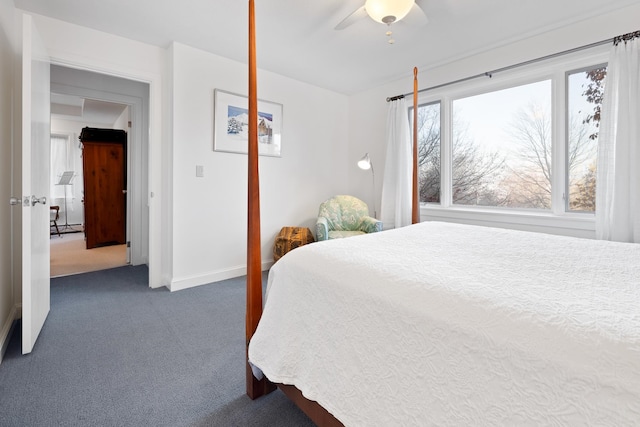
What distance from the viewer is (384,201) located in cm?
386

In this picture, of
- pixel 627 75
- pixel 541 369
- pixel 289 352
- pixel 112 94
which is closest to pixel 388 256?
pixel 289 352

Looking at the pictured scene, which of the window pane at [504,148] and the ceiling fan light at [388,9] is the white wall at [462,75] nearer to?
the window pane at [504,148]

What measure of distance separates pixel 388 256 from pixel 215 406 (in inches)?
42.7

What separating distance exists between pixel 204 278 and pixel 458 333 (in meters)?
2.94

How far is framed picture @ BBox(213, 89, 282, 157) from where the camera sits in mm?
3275

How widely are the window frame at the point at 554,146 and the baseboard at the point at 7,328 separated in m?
3.75

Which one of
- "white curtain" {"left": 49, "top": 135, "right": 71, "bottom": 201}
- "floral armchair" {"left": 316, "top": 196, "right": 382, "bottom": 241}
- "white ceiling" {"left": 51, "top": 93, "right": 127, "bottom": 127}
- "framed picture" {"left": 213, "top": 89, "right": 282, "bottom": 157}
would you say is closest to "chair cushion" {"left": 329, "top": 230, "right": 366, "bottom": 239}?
"floral armchair" {"left": 316, "top": 196, "right": 382, "bottom": 241}

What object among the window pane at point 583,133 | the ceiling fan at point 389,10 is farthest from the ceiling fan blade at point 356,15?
the window pane at point 583,133

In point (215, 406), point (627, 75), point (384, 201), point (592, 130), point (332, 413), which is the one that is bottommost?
point (215, 406)

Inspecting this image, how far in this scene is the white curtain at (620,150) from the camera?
7.34 ft

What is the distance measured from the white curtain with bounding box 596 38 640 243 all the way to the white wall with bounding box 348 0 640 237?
0.22 m

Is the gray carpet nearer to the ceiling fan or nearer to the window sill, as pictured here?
the ceiling fan

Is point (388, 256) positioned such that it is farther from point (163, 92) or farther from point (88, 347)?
point (163, 92)

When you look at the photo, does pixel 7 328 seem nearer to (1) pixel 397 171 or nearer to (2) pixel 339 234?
(2) pixel 339 234
